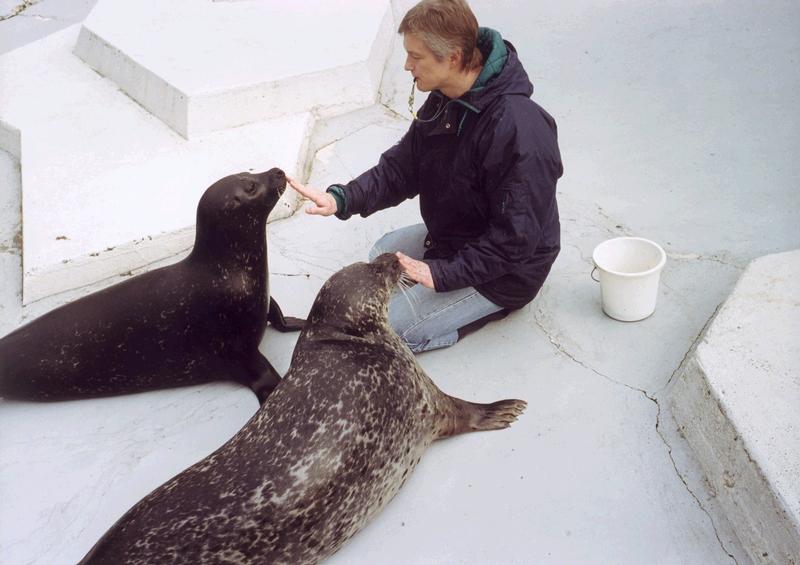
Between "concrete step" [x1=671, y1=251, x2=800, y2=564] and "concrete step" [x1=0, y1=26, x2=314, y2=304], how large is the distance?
7.39 feet

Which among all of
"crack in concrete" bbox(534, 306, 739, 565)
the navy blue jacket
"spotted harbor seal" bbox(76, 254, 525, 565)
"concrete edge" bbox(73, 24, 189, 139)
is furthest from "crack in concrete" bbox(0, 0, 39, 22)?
A: "crack in concrete" bbox(534, 306, 739, 565)

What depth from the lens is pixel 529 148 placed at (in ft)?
8.92

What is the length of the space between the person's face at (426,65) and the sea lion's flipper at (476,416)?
113cm

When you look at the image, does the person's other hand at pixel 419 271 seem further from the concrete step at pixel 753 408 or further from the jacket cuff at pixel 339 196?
the concrete step at pixel 753 408

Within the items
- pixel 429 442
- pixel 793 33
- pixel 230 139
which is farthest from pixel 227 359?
pixel 793 33

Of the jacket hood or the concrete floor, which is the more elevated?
the jacket hood

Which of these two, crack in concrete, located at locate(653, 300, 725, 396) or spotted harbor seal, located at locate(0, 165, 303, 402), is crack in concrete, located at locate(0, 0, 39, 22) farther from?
crack in concrete, located at locate(653, 300, 725, 396)

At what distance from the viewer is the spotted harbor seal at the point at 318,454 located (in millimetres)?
2111

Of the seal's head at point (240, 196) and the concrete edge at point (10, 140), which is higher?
the seal's head at point (240, 196)

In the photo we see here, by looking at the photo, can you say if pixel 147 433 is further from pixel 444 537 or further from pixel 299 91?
pixel 299 91

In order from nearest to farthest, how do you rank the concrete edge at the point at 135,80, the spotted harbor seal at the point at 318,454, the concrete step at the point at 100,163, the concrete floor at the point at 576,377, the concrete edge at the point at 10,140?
1. the spotted harbor seal at the point at 318,454
2. the concrete floor at the point at 576,377
3. the concrete step at the point at 100,163
4. the concrete edge at the point at 135,80
5. the concrete edge at the point at 10,140

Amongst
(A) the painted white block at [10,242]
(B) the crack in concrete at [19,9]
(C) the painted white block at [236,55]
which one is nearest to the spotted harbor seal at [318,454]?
(A) the painted white block at [10,242]

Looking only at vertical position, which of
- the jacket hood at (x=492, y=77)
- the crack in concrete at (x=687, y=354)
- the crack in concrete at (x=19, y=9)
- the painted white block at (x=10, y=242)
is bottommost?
the crack in concrete at (x=19, y=9)

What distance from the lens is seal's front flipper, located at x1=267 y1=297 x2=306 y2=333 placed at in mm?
3336
